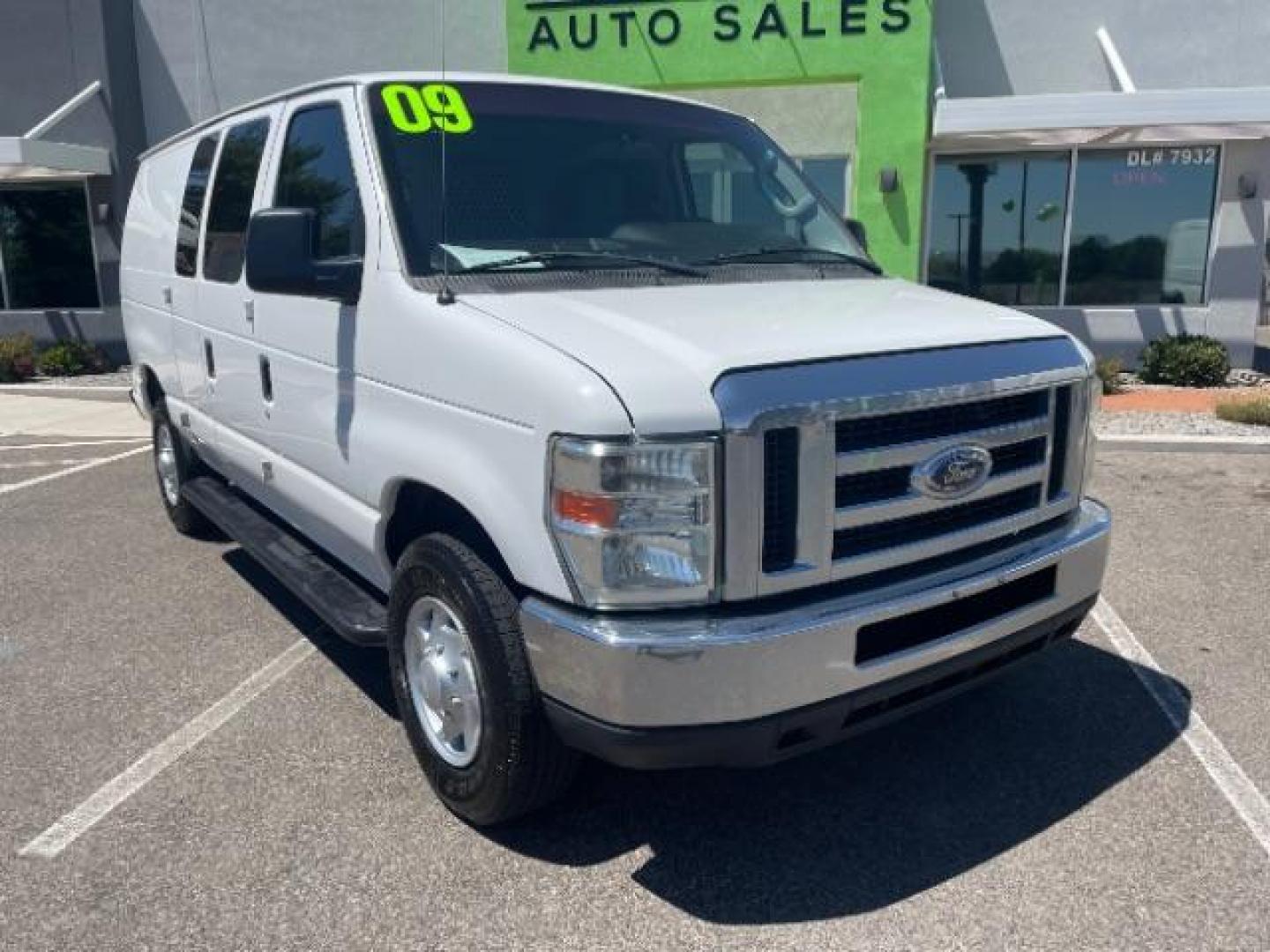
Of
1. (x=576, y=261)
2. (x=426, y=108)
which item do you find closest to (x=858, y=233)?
(x=576, y=261)

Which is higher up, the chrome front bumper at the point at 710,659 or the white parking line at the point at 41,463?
the chrome front bumper at the point at 710,659

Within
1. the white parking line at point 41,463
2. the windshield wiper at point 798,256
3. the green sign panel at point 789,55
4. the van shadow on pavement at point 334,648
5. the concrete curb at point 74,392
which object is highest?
the green sign panel at point 789,55

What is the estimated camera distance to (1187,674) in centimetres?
427

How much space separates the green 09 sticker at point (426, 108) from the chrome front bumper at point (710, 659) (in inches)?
71.2

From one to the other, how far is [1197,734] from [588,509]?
262 cm

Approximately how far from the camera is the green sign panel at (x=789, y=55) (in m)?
12.5

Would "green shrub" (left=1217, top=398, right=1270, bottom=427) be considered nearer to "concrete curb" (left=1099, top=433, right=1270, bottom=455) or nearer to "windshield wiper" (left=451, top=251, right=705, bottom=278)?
"concrete curb" (left=1099, top=433, right=1270, bottom=455)

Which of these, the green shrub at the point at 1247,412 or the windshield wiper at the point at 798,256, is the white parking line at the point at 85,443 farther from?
the green shrub at the point at 1247,412

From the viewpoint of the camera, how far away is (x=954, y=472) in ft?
9.39

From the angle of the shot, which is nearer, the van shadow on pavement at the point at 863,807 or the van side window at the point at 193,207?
the van shadow on pavement at the point at 863,807

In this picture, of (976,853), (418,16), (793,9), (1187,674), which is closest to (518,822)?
(976,853)

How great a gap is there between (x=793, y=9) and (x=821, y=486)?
11.8 meters

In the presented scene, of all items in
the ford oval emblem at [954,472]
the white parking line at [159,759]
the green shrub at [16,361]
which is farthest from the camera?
the green shrub at [16,361]

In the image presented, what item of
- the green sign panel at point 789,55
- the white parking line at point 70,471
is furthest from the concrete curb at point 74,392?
the green sign panel at point 789,55
